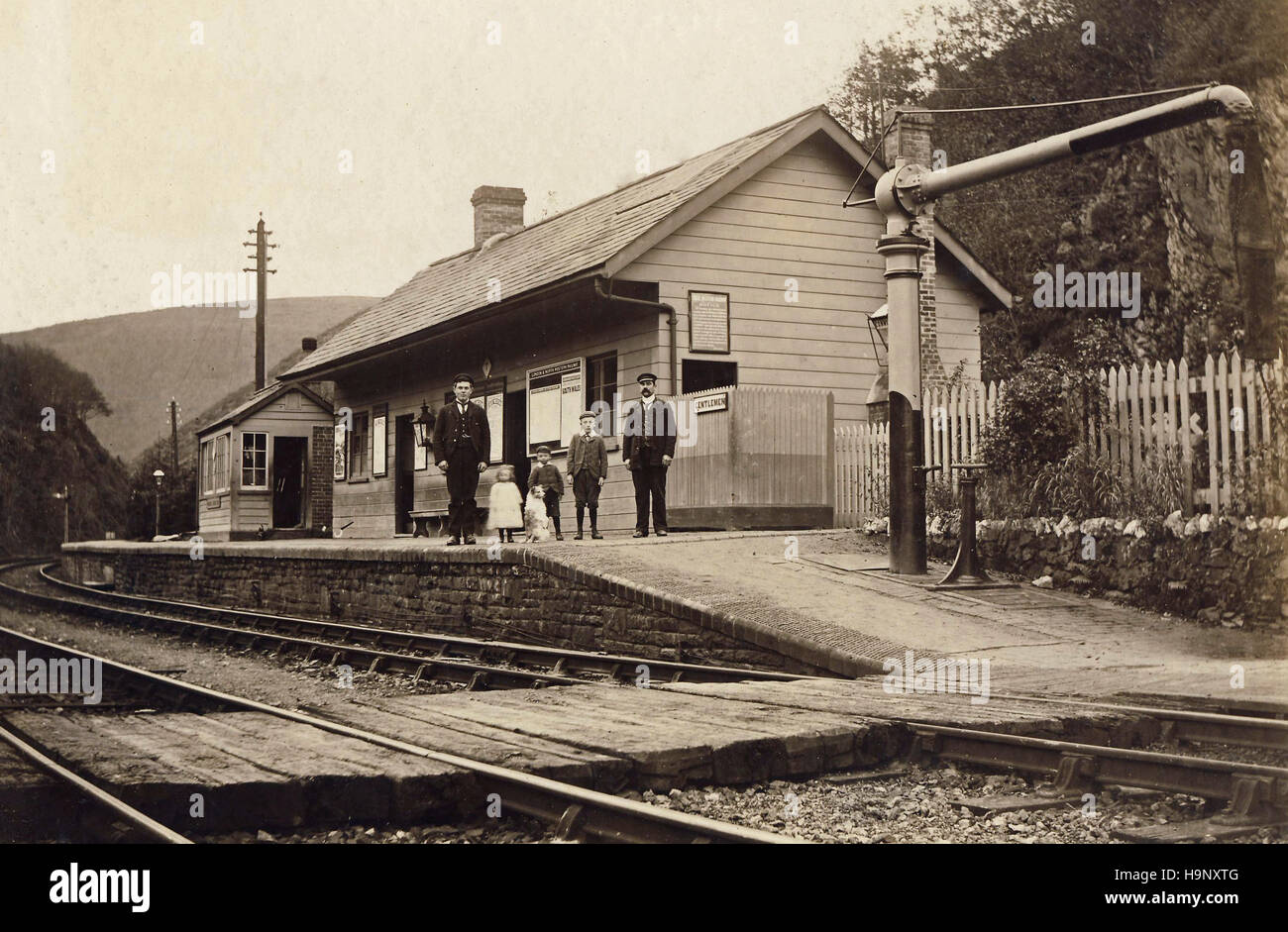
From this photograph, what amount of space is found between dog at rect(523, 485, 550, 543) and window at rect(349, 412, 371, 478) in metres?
11.7

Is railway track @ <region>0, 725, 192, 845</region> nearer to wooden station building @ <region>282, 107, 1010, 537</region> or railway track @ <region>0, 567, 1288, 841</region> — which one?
railway track @ <region>0, 567, 1288, 841</region>

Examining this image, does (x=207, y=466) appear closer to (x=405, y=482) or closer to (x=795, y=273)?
(x=405, y=482)

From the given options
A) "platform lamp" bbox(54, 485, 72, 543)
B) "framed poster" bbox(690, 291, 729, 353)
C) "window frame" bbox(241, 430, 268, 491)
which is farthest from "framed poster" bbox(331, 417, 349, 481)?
"platform lamp" bbox(54, 485, 72, 543)

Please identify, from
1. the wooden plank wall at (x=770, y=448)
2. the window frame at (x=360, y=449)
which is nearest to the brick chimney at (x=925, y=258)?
the wooden plank wall at (x=770, y=448)

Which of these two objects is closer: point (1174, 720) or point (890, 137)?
point (1174, 720)

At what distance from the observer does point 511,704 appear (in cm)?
725

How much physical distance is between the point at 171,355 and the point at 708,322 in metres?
104

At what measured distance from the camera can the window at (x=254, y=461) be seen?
35188 millimetres

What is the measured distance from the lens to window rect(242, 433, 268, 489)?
35.2 meters

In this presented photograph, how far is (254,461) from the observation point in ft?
116

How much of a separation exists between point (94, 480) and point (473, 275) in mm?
30478

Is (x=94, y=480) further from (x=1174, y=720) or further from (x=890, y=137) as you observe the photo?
(x=1174, y=720)

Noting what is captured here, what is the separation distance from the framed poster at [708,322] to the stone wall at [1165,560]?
6.10 meters

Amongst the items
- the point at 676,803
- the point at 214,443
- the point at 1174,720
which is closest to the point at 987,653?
the point at 1174,720
